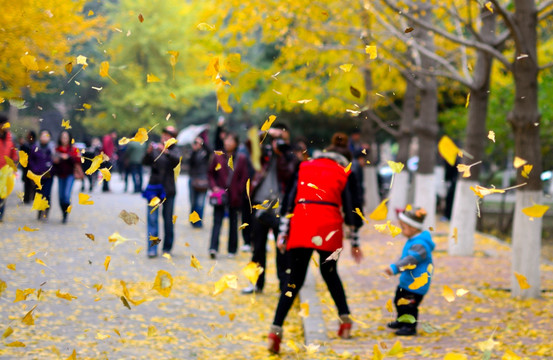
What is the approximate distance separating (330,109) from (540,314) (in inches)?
724

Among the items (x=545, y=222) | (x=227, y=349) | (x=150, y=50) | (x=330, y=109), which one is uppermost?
(x=150, y=50)

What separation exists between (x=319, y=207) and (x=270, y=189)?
311 centimetres

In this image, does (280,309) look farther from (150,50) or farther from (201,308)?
(150,50)

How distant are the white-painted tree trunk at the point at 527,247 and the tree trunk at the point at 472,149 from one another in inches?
141

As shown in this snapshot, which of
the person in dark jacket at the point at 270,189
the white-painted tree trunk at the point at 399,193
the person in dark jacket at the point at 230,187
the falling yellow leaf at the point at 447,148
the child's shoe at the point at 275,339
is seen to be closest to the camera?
the falling yellow leaf at the point at 447,148

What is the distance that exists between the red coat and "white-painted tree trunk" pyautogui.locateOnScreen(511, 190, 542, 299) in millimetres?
3237

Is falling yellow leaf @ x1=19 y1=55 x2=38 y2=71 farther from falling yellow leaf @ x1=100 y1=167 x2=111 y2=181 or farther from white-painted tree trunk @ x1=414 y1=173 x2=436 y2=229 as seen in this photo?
white-painted tree trunk @ x1=414 y1=173 x2=436 y2=229

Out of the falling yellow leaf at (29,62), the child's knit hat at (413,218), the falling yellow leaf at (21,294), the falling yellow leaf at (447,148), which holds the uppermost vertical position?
the falling yellow leaf at (29,62)

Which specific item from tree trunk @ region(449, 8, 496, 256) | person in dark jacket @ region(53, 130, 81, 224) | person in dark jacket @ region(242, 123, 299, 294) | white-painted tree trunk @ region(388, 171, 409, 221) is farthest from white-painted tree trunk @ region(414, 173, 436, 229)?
person in dark jacket @ region(53, 130, 81, 224)

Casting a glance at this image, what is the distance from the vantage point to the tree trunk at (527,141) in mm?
8781

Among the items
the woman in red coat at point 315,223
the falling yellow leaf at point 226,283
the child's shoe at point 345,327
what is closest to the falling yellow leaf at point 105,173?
the falling yellow leaf at point 226,283

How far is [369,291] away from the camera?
938 cm

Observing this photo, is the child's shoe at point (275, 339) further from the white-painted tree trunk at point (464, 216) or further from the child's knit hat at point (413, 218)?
the white-painted tree trunk at point (464, 216)

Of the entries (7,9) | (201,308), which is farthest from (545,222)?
(7,9)
